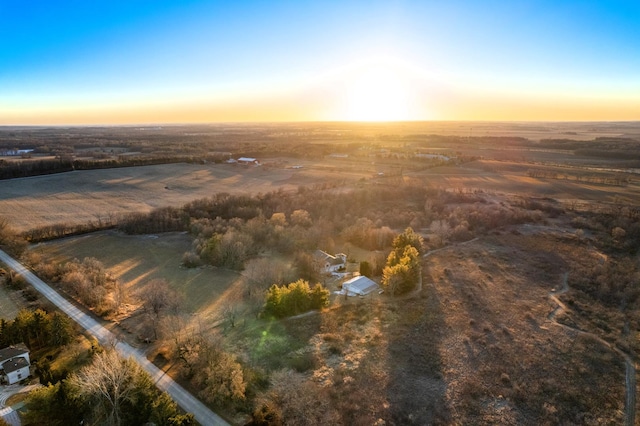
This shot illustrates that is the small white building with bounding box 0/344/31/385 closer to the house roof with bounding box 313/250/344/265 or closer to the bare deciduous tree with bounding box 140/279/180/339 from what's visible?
the bare deciduous tree with bounding box 140/279/180/339

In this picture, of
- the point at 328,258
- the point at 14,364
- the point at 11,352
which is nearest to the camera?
the point at 14,364

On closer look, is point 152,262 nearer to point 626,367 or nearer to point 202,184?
point 626,367

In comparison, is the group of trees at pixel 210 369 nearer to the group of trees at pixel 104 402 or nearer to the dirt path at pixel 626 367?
the group of trees at pixel 104 402

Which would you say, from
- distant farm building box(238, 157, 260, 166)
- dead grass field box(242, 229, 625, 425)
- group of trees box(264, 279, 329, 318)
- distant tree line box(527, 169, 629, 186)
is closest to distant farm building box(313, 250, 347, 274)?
dead grass field box(242, 229, 625, 425)

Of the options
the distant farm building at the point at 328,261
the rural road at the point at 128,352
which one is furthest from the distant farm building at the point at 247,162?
the rural road at the point at 128,352

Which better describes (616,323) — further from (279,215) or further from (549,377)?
(279,215)

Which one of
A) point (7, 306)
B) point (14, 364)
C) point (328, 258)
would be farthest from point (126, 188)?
point (14, 364)

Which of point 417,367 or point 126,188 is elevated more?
point 126,188

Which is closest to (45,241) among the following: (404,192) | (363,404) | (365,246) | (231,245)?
(231,245)
